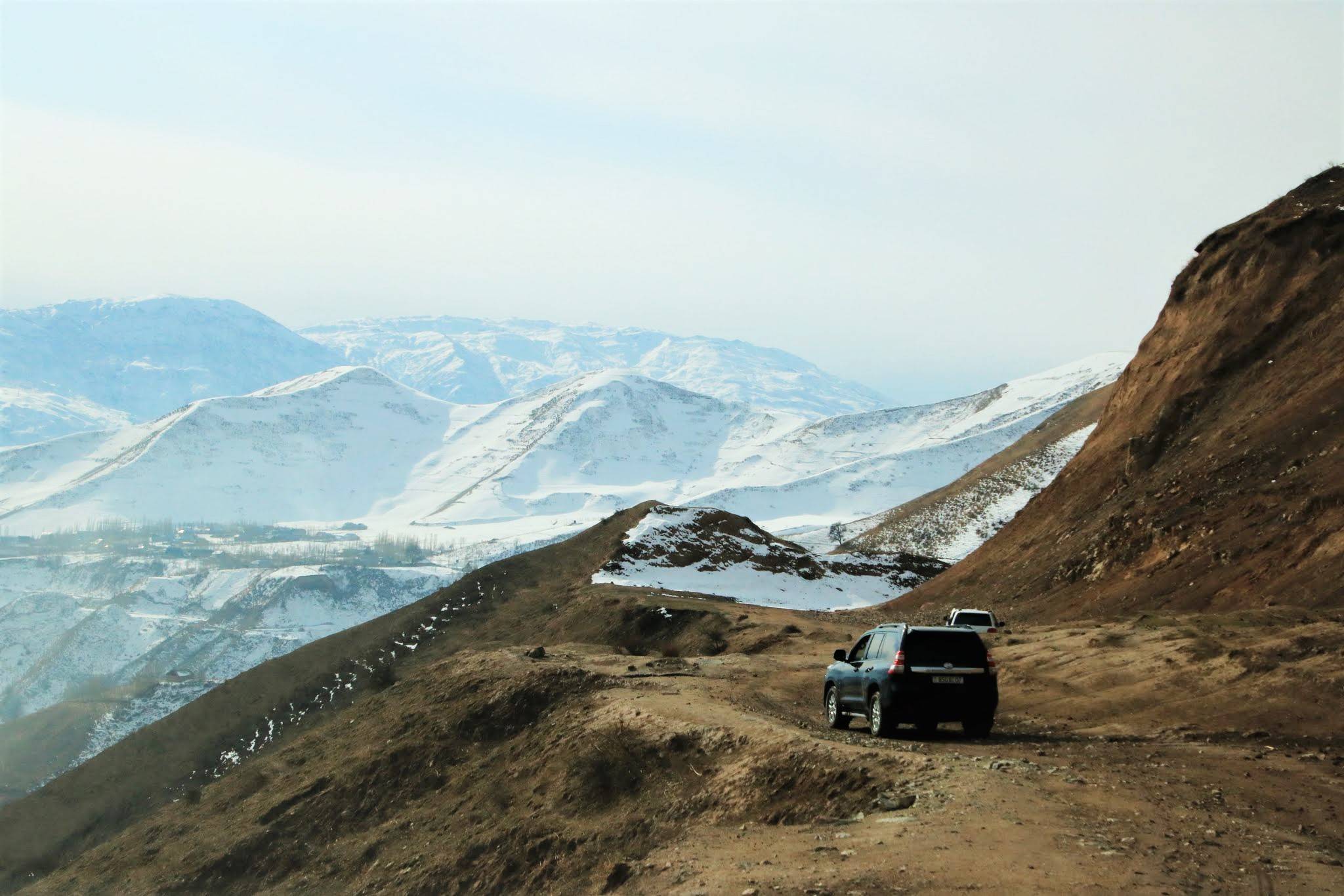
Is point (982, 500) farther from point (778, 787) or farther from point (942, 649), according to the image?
point (778, 787)

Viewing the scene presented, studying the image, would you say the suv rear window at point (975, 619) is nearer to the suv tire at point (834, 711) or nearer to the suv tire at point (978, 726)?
the suv tire at point (834, 711)

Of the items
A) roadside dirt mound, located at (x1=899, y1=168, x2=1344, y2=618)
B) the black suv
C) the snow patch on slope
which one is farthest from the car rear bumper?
the snow patch on slope

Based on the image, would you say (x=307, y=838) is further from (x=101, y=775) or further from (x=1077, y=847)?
(x=101, y=775)

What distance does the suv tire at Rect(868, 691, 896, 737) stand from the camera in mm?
18031

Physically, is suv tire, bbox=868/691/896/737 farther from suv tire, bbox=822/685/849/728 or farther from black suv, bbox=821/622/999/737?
suv tire, bbox=822/685/849/728

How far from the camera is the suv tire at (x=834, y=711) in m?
20.1

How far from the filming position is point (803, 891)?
10.8 metres

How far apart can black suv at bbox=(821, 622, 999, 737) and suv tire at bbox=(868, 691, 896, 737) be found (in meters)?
0.01

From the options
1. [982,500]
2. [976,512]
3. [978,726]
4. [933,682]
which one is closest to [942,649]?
[933,682]

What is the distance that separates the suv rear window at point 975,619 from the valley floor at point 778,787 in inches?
34.6

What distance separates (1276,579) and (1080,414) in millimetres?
103167

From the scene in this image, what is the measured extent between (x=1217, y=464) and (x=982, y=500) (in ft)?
240

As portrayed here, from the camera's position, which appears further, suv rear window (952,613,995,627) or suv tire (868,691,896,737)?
suv rear window (952,613,995,627)

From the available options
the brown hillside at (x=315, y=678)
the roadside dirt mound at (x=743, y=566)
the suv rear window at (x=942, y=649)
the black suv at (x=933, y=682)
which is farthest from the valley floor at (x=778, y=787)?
the roadside dirt mound at (x=743, y=566)
